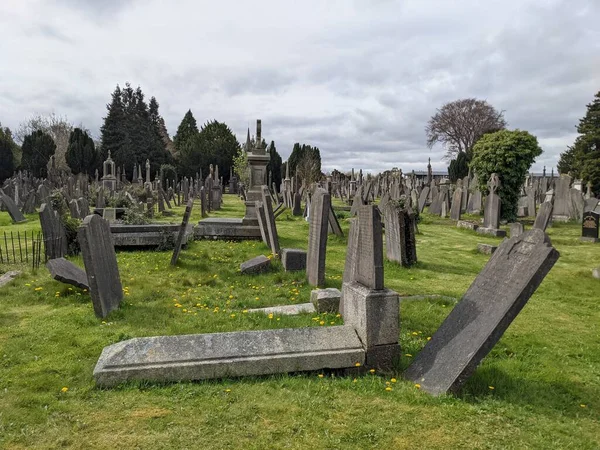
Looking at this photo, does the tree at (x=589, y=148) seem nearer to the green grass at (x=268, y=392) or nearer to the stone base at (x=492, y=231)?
the stone base at (x=492, y=231)

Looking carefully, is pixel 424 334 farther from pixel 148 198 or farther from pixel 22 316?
pixel 148 198

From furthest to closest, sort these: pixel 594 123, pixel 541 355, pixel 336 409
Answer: pixel 594 123 → pixel 541 355 → pixel 336 409

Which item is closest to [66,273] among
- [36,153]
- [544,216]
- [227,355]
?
[227,355]

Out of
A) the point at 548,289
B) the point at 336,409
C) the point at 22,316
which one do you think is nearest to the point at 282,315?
the point at 336,409

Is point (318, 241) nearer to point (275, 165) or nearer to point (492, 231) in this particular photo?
point (492, 231)

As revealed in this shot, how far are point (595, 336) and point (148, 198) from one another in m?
18.1

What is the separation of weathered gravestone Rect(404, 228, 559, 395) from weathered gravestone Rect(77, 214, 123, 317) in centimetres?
405

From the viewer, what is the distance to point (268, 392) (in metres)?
3.81

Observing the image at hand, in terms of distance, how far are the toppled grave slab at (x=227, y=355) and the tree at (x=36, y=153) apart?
46473 millimetres

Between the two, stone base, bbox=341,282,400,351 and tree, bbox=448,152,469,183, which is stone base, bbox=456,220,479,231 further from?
tree, bbox=448,152,469,183

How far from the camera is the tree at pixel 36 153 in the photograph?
43.2 metres

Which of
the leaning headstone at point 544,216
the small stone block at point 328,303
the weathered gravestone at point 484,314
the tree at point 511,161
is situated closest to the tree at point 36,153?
the tree at point 511,161

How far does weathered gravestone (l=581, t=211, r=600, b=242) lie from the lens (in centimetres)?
1414

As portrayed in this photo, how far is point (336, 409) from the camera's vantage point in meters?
3.54
